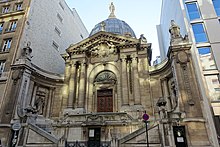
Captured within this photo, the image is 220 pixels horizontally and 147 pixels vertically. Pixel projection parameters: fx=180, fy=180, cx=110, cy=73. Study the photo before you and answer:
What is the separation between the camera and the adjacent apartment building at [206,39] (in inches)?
659

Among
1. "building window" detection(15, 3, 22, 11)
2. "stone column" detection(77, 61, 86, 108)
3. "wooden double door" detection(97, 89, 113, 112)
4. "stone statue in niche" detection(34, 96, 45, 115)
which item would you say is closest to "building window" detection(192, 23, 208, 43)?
"wooden double door" detection(97, 89, 113, 112)

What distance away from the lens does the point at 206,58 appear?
59.1ft

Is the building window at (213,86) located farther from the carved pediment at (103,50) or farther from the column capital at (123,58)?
the carved pediment at (103,50)

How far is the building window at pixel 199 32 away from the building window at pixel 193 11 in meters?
1.06

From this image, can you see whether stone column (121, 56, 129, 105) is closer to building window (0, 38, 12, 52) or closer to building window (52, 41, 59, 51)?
building window (52, 41, 59, 51)

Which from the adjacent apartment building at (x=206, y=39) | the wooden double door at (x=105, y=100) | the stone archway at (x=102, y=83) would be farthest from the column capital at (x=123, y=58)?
the adjacent apartment building at (x=206, y=39)

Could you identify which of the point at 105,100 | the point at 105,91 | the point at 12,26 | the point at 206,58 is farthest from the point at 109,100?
the point at 12,26

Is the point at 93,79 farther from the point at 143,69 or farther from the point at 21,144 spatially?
the point at 21,144

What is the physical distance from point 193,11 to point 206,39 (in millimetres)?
3945

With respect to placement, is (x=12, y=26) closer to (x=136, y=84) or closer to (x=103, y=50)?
(x=103, y=50)

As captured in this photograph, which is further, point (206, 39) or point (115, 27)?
point (115, 27)

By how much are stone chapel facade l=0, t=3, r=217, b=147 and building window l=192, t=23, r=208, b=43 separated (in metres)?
1.32

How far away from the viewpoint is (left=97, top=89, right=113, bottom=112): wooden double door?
2316 cm

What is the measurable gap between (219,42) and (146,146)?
504 inches
